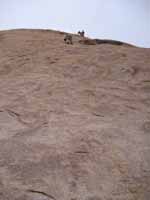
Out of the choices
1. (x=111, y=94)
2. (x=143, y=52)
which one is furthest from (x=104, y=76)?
(x=143, y=52)

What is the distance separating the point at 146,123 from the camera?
523 centimetres

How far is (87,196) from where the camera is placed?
4051 millimetres

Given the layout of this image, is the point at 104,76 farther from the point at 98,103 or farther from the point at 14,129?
the point at 14,129

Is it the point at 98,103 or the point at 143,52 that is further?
the point at 143,52

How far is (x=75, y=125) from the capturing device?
5117 millimetres

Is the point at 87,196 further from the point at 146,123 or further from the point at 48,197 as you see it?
the point at 146,123

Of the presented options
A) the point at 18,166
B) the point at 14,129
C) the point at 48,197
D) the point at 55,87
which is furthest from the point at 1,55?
the point at 48,197

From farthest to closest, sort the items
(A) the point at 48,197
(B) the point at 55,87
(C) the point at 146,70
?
(C) the point at 146,70, (B) the point at 55,87, (A) the point at 48,197

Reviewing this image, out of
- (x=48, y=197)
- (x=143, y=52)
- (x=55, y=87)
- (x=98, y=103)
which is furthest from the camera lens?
(x=143, y=52)

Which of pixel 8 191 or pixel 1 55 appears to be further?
pixel 1 55

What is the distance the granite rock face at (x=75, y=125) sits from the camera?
4.20m

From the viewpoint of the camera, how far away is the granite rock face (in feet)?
13.8

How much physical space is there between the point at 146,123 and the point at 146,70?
1791 mm

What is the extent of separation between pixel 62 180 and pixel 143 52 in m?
4.32
